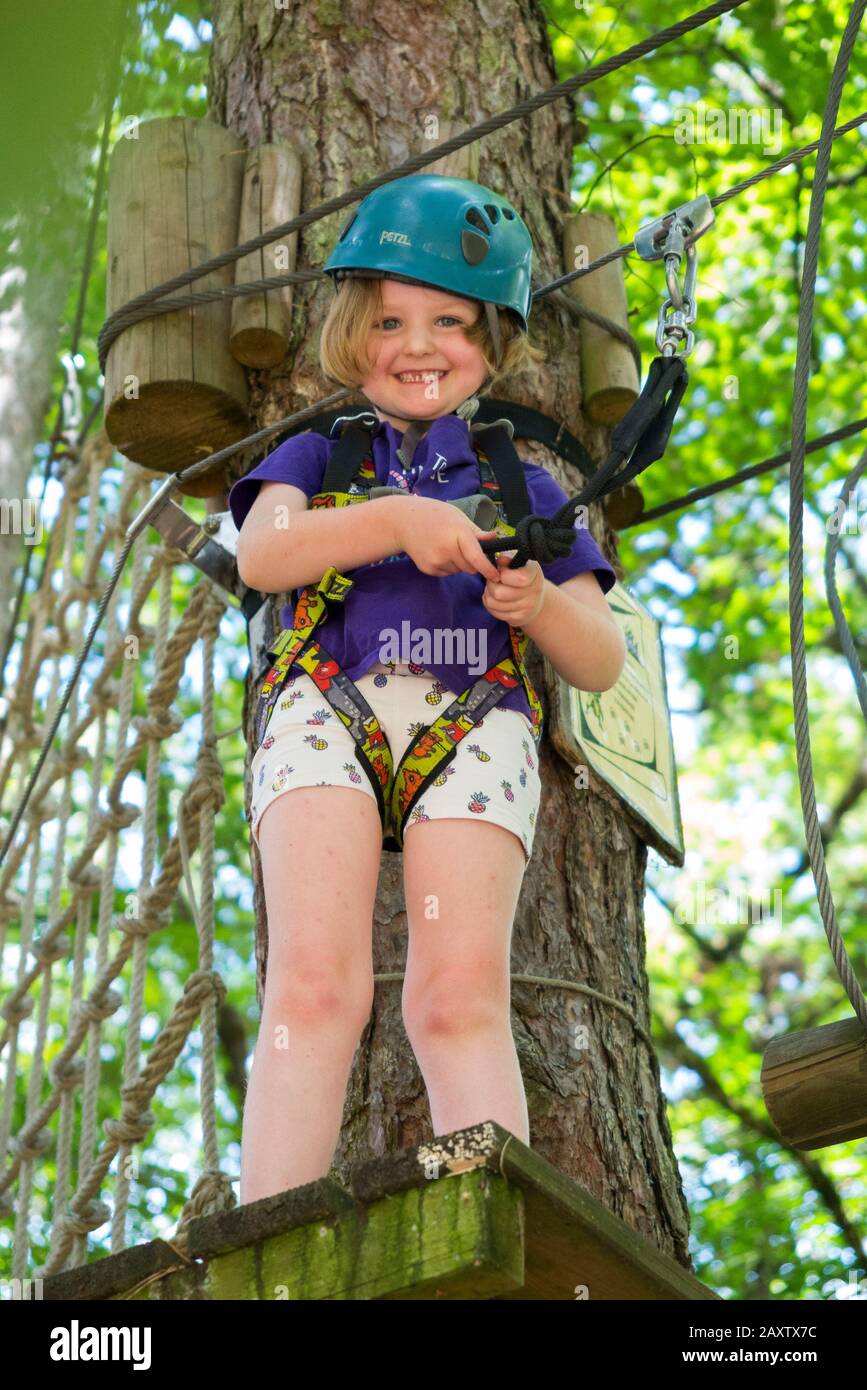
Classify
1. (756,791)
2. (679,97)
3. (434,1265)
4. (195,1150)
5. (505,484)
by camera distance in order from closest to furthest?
(434,1265) → (505,484) → (679,97) → (195,1150) → (756,791)

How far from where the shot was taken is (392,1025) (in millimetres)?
2305

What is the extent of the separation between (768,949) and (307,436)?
7.19m

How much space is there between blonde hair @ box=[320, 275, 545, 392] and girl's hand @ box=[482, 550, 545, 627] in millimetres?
427

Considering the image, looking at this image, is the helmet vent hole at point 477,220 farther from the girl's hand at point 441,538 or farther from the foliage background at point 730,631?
the foliage background at point 730,631

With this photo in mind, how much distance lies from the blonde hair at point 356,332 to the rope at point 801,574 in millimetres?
457

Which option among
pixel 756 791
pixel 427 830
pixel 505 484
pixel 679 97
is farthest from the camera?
pixel 756 791

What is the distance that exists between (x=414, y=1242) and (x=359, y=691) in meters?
0.73

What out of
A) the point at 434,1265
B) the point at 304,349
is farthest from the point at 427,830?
the point at 304,349

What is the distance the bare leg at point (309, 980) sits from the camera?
5.88ft

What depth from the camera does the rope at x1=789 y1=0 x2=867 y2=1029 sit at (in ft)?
6.09

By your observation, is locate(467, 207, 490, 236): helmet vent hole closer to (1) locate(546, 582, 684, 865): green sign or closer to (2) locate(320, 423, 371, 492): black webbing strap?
(2) locate(320, 423, 371, 492): black webbing strap

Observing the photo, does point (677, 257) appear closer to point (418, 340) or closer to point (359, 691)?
point (418, 340)

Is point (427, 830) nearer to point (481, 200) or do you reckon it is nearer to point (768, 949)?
point (481, 200)
